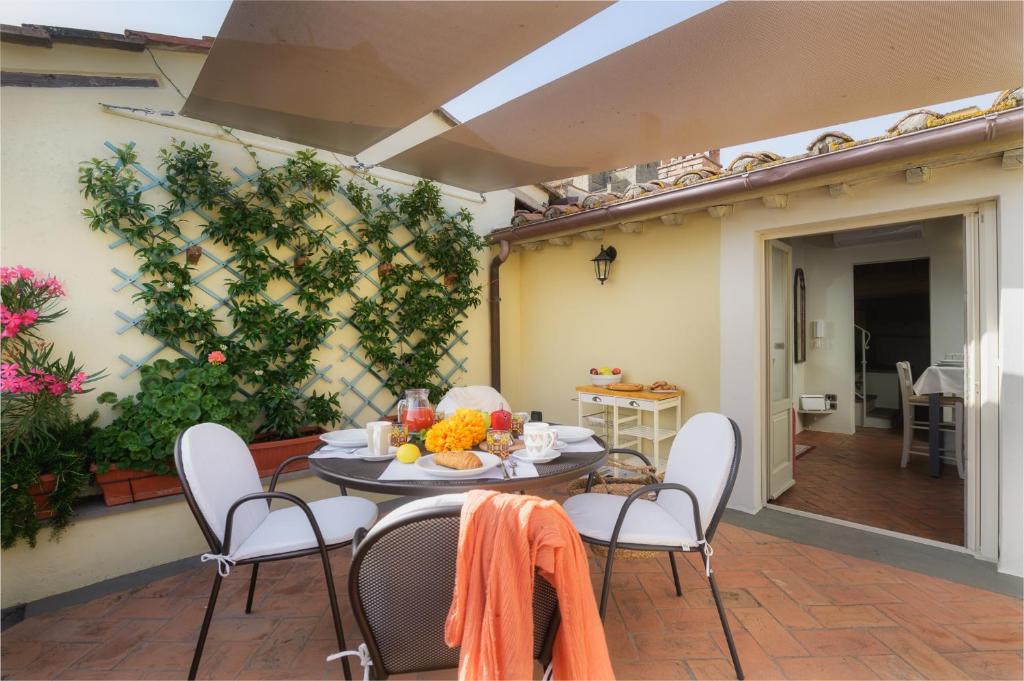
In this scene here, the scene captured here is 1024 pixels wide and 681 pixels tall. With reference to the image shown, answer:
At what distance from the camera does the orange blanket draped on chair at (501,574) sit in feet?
3.01

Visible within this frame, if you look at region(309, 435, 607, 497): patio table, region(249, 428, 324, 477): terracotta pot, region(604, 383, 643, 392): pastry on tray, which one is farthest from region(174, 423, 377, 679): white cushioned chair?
region(604, 383, 643, 392): pastry on tray

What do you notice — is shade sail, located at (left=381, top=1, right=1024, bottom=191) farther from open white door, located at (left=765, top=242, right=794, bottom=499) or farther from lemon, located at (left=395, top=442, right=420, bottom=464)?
lemon, located at (left=395, top=442, right=420, bottom=464)

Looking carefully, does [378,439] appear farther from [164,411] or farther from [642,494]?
[164,411]

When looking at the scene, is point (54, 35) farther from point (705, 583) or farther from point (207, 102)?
point (705, 583)

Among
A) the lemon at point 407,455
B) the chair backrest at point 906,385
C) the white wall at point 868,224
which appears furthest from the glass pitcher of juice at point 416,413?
the chair backrest at point 906,385

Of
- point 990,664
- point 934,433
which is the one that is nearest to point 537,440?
point 990,664

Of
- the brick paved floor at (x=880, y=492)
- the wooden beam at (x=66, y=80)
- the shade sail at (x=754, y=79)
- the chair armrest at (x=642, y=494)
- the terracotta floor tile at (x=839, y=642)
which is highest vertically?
the wooden beam at (x=66, y=80)

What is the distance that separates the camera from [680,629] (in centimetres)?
191

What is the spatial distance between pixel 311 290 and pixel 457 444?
2.05m

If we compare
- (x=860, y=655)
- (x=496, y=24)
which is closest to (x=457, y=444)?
(x=496, y=24)

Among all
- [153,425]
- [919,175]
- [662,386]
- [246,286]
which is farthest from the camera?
[662,386]

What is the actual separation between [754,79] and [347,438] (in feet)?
7.35

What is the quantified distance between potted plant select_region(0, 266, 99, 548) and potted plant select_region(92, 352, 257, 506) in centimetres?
13

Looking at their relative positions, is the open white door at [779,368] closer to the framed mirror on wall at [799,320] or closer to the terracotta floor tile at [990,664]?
the terracotta floor tile at [990,664]
